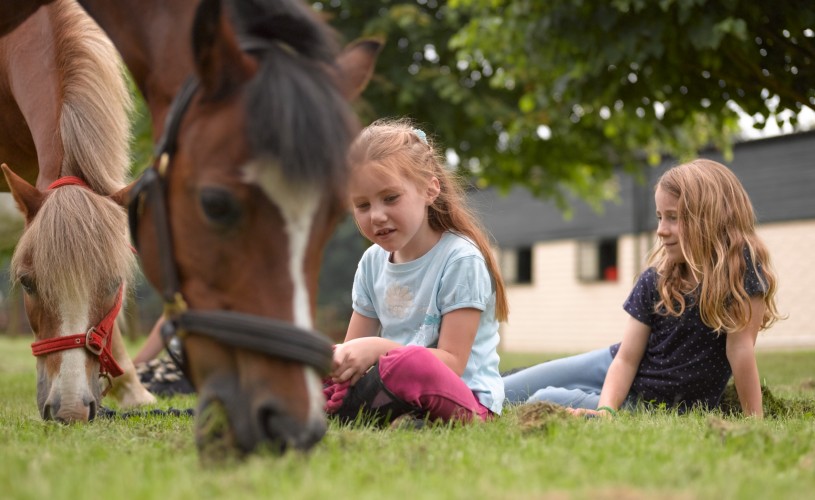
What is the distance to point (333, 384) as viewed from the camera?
3.63 meters

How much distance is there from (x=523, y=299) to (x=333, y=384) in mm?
20934

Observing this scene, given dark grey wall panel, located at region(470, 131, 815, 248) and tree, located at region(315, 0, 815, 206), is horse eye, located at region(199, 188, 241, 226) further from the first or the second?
dark grey wall panel, located at region(470, 131, 815, 248)

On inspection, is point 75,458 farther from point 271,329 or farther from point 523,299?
point 523,299

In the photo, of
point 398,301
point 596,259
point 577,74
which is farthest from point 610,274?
point 398,301

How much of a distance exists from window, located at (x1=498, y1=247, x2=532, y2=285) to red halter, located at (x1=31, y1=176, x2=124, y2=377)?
2147 cm

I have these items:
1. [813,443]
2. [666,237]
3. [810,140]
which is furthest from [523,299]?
[813,443]

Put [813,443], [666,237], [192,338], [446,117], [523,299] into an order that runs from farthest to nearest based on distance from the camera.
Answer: [523,299], [446,117], [666,237], [813,443], [192,338]

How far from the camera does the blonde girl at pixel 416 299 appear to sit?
329 centimetres

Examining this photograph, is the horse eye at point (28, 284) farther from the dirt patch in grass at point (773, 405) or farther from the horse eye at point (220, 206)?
the dirt patch in grass at point (773, 405)

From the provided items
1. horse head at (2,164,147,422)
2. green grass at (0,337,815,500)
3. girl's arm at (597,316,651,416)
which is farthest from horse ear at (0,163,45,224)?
girl's arm at (597,316,651,416)

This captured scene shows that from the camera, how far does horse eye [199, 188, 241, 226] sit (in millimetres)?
2213

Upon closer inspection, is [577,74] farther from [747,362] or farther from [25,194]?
[25,194]

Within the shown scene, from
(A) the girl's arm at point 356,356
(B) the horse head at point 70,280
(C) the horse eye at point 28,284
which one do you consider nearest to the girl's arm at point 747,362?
(A) the girl's arm at point 356,356

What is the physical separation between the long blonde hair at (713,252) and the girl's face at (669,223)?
1.1 inches
